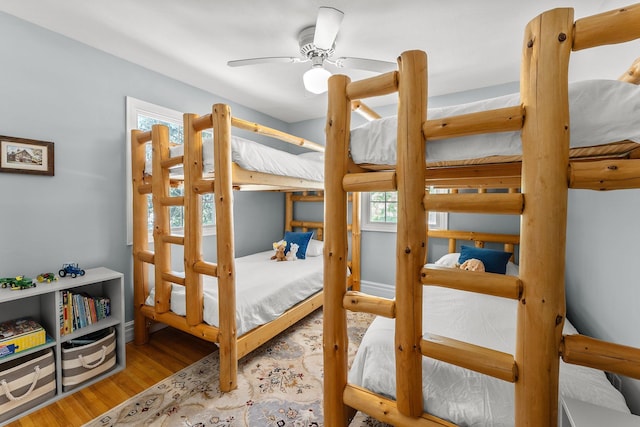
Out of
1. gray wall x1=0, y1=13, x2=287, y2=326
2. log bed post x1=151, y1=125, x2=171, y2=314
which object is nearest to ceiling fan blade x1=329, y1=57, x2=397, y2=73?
log bed post x1=151, y1=125, x2=171, y2=314

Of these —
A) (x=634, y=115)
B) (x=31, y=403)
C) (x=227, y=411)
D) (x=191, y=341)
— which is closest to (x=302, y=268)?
(x=191, y=341)

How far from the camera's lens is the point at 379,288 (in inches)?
146

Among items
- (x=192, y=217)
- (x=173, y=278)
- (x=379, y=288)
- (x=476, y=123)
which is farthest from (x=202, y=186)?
(x=379, y=288)

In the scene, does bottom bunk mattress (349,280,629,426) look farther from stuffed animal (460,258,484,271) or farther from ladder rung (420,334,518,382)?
stuffed animal (460,258,484,271)

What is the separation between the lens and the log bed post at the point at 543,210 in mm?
802

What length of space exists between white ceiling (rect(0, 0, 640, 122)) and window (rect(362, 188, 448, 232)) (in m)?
1.48

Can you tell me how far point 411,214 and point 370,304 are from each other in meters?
0.42

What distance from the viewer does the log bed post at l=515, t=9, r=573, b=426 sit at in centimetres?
80

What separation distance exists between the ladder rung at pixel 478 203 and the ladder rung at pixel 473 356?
47 centimetres

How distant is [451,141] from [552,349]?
735 mm

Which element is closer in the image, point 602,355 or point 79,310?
point 602,355

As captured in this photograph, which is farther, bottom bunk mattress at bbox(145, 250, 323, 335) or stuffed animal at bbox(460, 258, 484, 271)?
stuffed animal at bbox(460, 258, 484, 271)

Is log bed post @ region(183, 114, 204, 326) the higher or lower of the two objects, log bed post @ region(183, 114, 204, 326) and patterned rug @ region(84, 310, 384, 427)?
the higher

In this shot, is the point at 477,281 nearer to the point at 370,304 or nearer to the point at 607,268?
the point at 370,304
